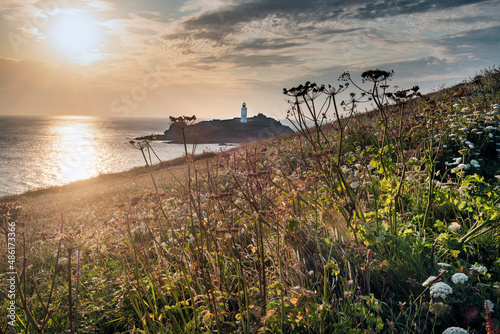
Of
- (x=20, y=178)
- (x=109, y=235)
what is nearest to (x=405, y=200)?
(x=109, y=235)

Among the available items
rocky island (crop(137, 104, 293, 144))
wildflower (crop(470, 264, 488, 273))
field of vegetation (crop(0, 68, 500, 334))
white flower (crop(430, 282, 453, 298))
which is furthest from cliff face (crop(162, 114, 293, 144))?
white flower (crop(430, 282, 453, 298))

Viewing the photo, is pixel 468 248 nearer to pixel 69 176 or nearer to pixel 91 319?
pixel 91 319

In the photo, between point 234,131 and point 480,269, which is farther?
point 234,131

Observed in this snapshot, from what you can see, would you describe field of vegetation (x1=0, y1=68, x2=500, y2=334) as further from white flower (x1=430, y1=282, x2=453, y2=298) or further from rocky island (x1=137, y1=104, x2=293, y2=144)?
rocky island (x1=137, y1=104, x2=293, y2=144)

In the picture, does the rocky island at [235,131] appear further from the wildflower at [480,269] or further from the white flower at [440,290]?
the white flower at [440,290]

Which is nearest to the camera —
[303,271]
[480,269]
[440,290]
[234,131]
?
[440,290]

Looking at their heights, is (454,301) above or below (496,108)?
below

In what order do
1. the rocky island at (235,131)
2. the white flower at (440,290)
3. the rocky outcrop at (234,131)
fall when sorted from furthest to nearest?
the rocky outcrop at (234,131), the rocky island at (235,131), the white flower at (440,290)

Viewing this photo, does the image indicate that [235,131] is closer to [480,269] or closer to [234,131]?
[234,131]

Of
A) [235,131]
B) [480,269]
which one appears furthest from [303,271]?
[235,131]

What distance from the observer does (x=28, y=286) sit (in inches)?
150

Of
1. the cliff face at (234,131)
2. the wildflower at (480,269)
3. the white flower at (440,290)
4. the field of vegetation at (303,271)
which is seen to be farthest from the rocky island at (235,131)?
the white flower at (440,290)

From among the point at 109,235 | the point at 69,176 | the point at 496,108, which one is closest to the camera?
the point at 109,235

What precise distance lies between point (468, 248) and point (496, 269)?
309 mm
